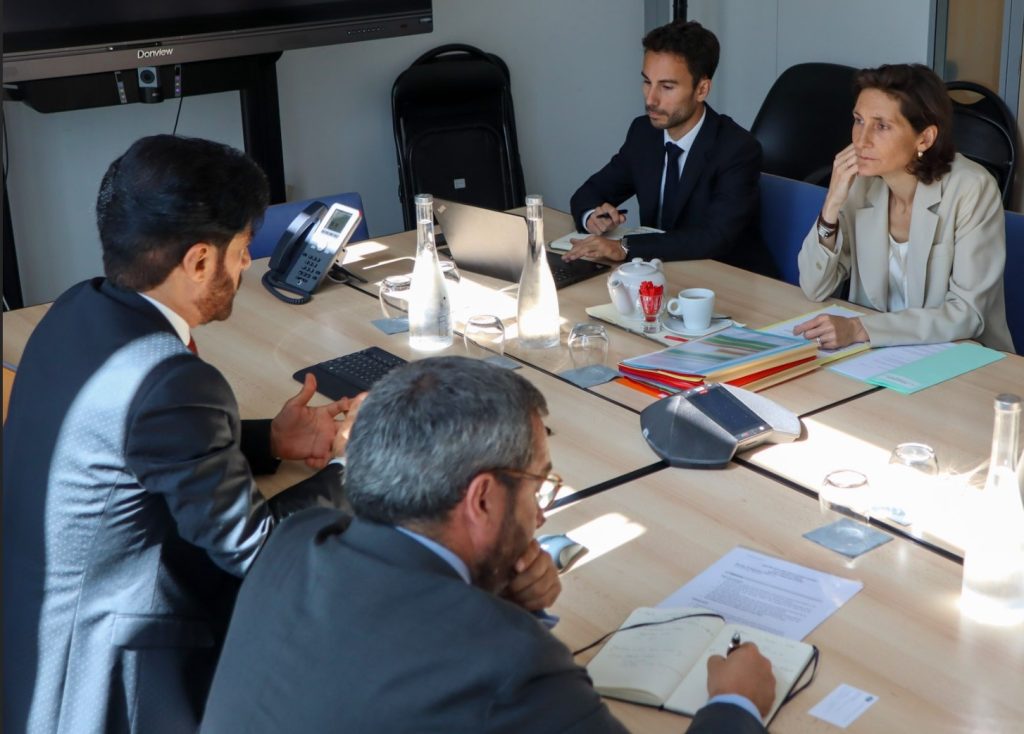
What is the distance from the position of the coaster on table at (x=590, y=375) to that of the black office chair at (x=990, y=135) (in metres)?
2.25

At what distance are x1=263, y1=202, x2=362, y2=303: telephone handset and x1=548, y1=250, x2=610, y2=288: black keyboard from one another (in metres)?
0.52

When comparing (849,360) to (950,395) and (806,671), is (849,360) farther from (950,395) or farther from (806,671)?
(806,671)

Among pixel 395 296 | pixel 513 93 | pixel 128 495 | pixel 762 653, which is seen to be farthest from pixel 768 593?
pixel 513 93

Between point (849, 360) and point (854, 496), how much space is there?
65 cm

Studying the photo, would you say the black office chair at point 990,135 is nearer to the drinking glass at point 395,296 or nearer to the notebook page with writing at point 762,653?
the drinking glass at point 395,296

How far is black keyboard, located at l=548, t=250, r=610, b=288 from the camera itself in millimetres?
3020

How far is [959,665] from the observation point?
1498mm

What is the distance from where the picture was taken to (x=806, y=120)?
15.5 ft

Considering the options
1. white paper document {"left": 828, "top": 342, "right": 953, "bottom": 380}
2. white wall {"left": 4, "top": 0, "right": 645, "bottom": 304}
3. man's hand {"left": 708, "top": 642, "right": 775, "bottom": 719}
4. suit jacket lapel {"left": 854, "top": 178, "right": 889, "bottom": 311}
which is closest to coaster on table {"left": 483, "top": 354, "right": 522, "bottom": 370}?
white paper document {"left": 828, "top": 342, "right": 953, "bottom": 380}

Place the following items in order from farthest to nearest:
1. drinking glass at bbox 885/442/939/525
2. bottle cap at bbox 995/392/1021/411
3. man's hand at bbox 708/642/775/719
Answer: drinking glass at bbox 885/442/939/525 < bottle cap at bbox 995/392/1021/411 < man's hand at bbox 708/642/775/719

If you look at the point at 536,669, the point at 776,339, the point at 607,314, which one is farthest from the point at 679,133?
the point at 536,669

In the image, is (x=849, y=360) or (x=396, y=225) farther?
(x=396, y=225)

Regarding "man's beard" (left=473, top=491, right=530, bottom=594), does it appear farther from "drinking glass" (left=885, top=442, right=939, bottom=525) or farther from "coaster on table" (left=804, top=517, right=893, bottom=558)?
"drinking glass" (left=885, top=442, right=939, bottom=525)

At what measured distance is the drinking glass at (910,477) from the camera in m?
1.88
